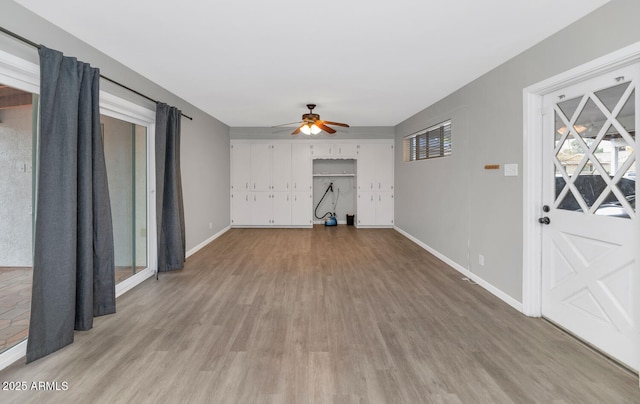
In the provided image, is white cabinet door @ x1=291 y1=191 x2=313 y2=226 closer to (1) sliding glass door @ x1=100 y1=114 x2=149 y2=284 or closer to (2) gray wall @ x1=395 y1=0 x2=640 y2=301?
(2) gray wall @ x1=395 y1=0 x2=640 y2=301

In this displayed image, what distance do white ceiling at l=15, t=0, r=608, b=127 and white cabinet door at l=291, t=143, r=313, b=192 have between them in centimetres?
340

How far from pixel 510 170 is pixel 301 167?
536cm

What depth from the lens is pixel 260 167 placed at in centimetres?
805

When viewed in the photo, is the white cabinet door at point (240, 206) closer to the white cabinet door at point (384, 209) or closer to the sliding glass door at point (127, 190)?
the white cabinet door at point (384, 209)

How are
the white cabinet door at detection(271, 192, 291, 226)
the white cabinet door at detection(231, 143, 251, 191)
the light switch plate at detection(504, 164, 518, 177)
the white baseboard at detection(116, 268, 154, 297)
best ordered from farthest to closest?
1. the white cabinet door at detection(271, 192, 291, 226)
2. the white cabinet door at detection(231, 143, 251, 191)
3. the white baseboard at detection(116, 268, 154, 297)
4. the light switch plate at detection(504, 164, 518, 177)

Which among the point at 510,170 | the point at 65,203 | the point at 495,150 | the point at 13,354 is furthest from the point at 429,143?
the point at 13,354

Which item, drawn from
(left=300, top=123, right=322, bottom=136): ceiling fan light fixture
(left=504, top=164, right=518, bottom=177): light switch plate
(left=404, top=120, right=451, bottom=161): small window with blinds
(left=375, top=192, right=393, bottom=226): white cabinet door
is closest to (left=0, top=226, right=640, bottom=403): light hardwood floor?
(left=504, top=164, right=518, bottom=177): light switch plate

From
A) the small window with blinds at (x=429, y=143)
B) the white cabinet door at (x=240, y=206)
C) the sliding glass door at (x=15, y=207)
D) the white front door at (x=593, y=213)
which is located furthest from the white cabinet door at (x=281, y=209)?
the white front door at (x=593, y=213)

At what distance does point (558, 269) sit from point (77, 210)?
4.07 meters

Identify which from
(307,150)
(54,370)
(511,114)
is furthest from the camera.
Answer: (307,150)

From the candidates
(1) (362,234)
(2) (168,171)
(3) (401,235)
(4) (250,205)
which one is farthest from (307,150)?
(2) (168,171)

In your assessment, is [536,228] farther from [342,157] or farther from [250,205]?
[250,205]

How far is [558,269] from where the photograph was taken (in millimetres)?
2863

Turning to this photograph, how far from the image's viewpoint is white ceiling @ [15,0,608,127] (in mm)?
2379
